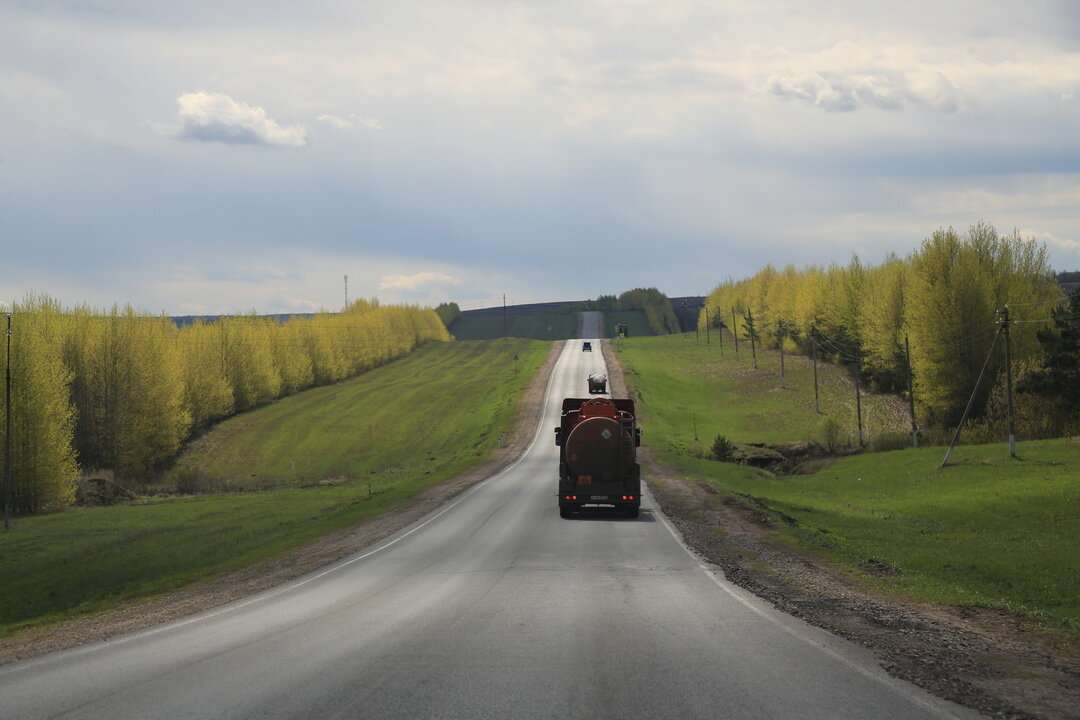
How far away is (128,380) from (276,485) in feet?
64.0

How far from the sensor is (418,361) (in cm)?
14862

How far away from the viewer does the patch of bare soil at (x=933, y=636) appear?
8.93m

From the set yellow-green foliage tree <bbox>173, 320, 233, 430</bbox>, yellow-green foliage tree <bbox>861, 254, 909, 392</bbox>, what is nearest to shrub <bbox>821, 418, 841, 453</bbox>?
yellow-green foliage tree <bbox>861, 254, 909, 392</bbox>

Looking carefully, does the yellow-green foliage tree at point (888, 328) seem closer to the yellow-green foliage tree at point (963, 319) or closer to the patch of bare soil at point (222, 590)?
the yellow-green foliage tree at point (963, 319)

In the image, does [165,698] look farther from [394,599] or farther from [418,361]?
[418,361]

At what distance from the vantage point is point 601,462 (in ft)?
99.2

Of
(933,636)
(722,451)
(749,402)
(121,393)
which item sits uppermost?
(121,393)

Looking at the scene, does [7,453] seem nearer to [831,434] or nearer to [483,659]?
[483,659]

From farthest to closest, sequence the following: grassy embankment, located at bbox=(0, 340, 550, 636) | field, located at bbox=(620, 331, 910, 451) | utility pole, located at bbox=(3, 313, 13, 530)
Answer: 1. field, located at bbox=(620, 331, 910, 451)
2. utility pole, located at bbox=(3, 313, 13, 530)
3. grassy embankment, located at bbox=(0, 340, 550, 636)

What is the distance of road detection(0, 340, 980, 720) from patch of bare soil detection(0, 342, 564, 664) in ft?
3.42

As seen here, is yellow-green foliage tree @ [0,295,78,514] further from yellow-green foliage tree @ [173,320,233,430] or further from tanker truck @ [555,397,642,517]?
tanker truck @ [555,397,642,517]

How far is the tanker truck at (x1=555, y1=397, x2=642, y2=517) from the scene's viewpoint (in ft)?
99.0

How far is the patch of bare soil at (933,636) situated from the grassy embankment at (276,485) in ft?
51.7

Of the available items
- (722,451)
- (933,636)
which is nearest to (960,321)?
(722,451)
